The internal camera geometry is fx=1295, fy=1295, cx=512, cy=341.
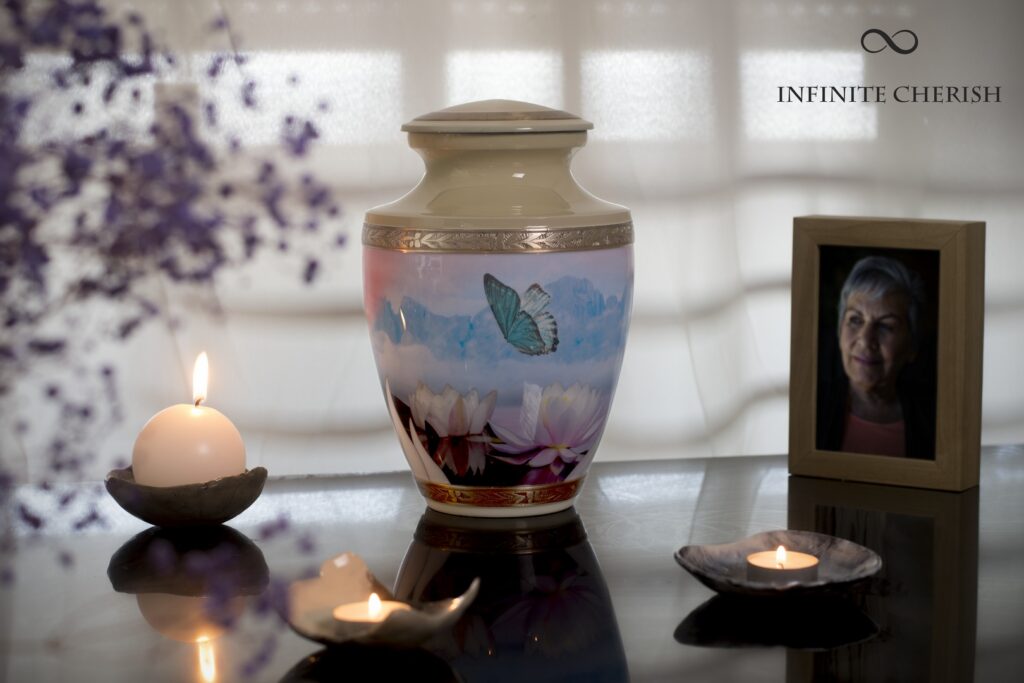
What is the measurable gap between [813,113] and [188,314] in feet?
2.10

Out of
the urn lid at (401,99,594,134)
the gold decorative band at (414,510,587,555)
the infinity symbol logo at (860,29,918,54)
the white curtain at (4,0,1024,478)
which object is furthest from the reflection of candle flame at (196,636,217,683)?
the infinity symbol logo at (860,29,918,54)

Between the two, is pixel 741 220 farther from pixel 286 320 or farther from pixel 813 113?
pixel 286 320

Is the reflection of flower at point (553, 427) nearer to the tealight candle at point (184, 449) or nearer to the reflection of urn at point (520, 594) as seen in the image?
the reflection of urn at point (520, 594)

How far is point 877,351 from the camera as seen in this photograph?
1.06 meters

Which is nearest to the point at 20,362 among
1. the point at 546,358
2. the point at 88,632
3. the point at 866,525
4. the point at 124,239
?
the point at 124,239

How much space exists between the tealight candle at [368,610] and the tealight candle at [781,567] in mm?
209

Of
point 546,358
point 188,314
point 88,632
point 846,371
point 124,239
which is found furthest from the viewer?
point 188,314

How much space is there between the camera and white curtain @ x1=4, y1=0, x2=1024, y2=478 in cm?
121

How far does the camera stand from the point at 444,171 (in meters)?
0.95

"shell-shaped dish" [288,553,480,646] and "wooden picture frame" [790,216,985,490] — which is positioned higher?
"wooden picture frame" [790,216,985,490]

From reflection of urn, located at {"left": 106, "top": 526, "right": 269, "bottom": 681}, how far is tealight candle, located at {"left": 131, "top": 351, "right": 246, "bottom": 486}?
1.8 inches

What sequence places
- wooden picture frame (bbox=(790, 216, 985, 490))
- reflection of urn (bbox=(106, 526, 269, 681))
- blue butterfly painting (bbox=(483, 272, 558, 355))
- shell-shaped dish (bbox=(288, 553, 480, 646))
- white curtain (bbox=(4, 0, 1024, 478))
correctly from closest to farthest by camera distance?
shell-shaped dish (bbox=(288, 553, 480, 646)) < reflection of urn (bbox=(106, 526, 269, 681)) < blue butterfly painting (bbox=(483, 272, 558, 355)) < wooden picture frame (bbox=(790, 216, 985, 490)) < white curtain (bbox=(4, 0, 1024, 478))

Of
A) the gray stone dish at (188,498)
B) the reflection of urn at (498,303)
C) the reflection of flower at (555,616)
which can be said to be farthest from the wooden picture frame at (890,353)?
the gray stone dish at (188,498)

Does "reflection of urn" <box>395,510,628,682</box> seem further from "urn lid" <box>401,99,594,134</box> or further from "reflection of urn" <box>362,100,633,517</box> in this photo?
"urn lid" <box>401,99,594,134</box>
